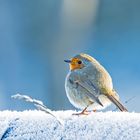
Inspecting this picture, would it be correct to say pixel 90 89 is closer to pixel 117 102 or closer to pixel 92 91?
pixel 92 91

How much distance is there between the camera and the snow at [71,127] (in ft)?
7.09

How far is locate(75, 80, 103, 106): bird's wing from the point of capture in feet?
9.95

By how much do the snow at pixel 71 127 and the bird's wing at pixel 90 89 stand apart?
0.72 meters

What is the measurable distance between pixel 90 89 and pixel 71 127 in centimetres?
87

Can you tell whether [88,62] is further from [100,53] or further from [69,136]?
[100,53]

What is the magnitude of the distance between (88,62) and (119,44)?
19.7 ft

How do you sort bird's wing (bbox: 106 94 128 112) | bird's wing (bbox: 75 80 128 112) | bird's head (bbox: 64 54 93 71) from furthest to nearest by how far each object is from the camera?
bird's head (bbox: 64 54 93 71), bird's wing (bbox: 75 80 128 112), bird's wing (bbox: 106 94 128 112)

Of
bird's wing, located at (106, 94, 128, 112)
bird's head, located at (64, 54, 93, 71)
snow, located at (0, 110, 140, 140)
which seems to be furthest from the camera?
bird's head, located at (64, 54, 93, 71)

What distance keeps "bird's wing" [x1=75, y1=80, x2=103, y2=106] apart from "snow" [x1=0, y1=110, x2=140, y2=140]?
72 centimetres

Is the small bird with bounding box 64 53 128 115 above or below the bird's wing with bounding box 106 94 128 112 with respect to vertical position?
above

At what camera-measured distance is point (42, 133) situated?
86.0 inches

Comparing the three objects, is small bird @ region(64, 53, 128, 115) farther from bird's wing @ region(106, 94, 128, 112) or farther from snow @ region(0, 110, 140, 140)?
snow @ region(0, 110, 140, 140)

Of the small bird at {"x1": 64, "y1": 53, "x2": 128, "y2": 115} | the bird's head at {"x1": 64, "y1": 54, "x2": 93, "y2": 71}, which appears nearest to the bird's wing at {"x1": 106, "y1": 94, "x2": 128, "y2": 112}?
the small bird at {"x1": 64, "y1": 53, "x2": 128, "y2": 115}

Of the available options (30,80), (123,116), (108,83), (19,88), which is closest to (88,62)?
(108,83)
